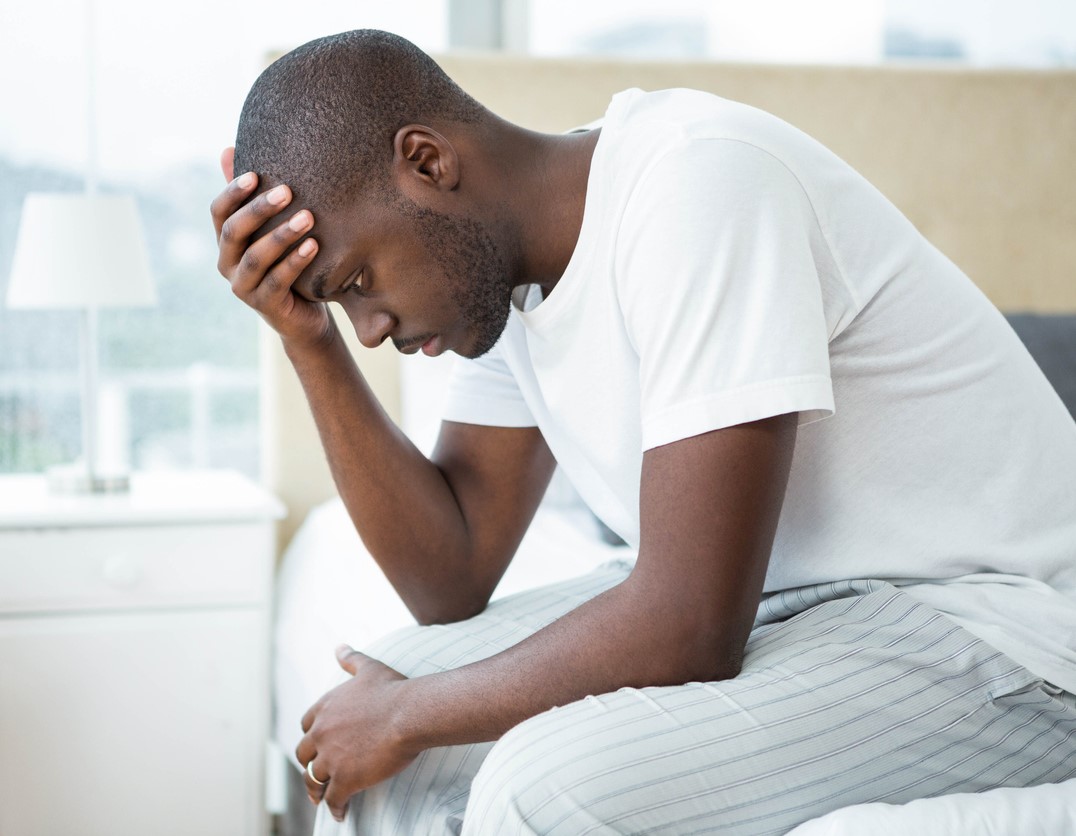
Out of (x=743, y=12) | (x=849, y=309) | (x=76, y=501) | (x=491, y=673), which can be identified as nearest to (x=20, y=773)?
(x=76, y=501)

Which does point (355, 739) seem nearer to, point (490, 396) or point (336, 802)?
point (336, 802)

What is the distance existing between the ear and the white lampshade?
1036 mm

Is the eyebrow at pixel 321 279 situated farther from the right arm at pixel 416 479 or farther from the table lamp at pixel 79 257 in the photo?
the table lamp at pixel 79 257

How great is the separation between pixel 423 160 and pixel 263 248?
167 mm

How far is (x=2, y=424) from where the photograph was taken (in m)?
2.29

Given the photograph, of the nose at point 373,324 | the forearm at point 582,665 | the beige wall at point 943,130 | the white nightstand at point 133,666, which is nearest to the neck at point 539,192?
the nose at point 373,324

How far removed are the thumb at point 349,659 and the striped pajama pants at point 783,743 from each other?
0.14 m

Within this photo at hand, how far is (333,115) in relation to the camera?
0.98 metres

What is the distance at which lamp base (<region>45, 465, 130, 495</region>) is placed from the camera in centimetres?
194

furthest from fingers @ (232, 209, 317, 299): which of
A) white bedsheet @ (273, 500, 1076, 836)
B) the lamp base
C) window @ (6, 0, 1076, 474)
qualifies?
window @ (6, 0, 1076, 474)

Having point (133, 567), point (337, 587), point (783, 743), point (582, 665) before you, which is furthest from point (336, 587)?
point (783, 743)

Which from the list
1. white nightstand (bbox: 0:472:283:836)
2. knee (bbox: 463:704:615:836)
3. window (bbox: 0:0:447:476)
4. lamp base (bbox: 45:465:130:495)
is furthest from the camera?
window (bbox: 0:0:447:476)

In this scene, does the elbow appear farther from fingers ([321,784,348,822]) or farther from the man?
fingers ([321,784,348,822])

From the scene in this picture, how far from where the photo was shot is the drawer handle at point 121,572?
179 cm
